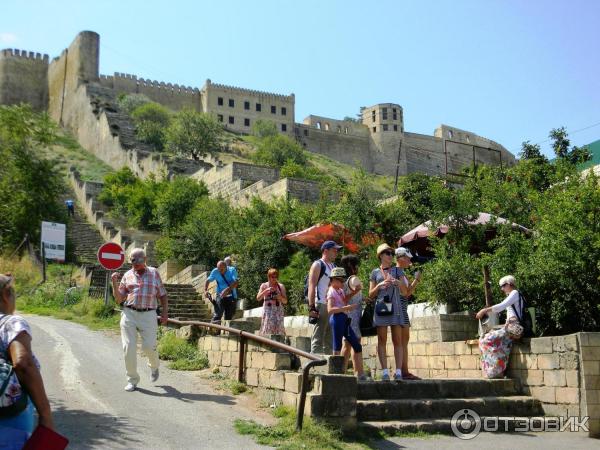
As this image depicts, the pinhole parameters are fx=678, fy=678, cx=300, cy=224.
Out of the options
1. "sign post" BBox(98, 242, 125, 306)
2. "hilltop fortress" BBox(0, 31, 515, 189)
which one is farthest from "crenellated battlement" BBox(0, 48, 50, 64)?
"sign post" BBox(98, 242, 125, 306)

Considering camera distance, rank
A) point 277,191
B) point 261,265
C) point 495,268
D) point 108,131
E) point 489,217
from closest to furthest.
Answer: point 495,268, point 489,217, point 261,265, point 277,191, point 108,131

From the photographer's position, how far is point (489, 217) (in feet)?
40.6

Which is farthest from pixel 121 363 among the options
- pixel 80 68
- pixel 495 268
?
pixel 80 68

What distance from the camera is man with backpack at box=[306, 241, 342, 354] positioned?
27.1 feet

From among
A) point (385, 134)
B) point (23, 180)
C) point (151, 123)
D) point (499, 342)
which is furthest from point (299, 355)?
point (385, 134)

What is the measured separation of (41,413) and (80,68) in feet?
222

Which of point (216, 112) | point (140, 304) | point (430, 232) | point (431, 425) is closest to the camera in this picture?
point (431, 425)

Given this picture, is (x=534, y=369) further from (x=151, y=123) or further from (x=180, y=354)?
(x=151, y=123)

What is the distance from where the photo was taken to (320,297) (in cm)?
836

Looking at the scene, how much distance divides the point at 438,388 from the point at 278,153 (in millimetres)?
48039

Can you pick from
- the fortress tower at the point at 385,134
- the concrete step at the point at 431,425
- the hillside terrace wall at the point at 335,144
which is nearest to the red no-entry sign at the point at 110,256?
the concrete step at the point at 431,425

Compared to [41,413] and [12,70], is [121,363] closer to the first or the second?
[41,413]

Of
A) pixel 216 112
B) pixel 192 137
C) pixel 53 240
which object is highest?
pixel 216 112

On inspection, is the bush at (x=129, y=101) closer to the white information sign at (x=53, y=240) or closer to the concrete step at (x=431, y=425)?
the white information sign at (x=53, y=240)
